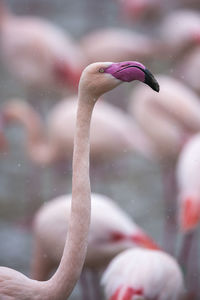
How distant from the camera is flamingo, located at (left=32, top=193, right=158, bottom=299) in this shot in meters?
3.05

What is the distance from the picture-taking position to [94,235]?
120 inches

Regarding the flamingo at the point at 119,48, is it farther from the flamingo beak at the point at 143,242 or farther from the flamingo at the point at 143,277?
the flamingo at the point at 143,277

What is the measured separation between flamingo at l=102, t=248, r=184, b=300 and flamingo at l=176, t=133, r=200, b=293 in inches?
22.2

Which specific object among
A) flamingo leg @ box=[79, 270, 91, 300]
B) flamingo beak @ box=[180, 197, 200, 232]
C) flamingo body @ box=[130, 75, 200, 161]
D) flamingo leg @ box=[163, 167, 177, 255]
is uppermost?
flamingo body @ box=[130, 75, 200, 161]

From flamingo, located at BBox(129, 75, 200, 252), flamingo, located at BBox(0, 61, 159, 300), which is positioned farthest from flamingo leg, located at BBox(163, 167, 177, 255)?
flamingo, located at BBox(0, 61, 159, 300)

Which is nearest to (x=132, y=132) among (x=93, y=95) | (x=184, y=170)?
(x=184, y=170)

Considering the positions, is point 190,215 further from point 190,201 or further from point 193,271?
point 193,271

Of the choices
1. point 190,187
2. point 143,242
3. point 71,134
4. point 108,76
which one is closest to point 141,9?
point 71,134

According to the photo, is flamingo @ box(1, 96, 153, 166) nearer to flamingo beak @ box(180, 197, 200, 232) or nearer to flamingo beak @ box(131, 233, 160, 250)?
flamingo beak @ box(180, 197, 200, 232)

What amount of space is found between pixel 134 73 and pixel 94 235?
48.5 inches

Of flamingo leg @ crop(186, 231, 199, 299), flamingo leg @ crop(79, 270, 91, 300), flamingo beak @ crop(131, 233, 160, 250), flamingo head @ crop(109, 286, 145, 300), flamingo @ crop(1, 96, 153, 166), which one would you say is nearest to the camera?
flamingo head @ crop(109, 286, 145, 300)

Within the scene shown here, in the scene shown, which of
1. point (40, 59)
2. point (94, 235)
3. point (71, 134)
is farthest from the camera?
point (40, 59)

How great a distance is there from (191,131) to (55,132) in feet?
2.76

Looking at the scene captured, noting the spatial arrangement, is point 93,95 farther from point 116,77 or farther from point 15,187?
point 15,187
